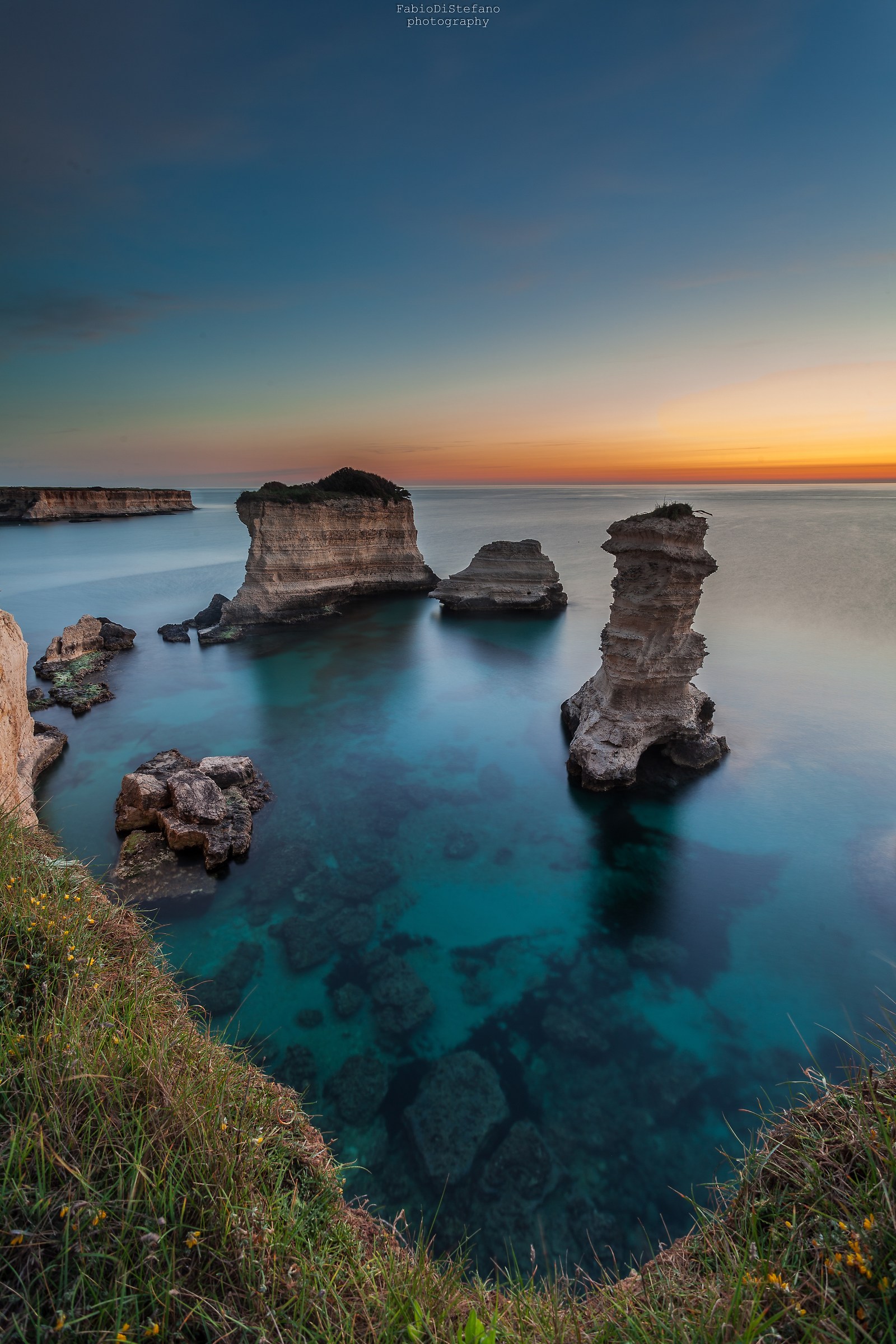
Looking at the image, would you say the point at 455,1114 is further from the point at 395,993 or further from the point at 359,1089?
the point at 395,993

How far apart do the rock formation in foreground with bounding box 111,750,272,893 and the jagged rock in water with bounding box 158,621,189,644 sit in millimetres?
14962

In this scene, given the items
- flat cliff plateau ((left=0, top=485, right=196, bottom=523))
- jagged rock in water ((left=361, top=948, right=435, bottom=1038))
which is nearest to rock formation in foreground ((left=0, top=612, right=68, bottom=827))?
jagged rock in water ((left=361, top=948, right=435, bottom=1038))

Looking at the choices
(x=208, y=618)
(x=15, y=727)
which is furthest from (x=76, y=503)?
(x=15, y=727)

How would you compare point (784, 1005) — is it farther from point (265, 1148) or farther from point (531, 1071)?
point (265, 1148)

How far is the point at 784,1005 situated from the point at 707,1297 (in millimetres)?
6793

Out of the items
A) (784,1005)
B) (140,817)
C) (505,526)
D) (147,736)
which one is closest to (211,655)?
(147,736)

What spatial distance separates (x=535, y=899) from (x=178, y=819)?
7.13 meters

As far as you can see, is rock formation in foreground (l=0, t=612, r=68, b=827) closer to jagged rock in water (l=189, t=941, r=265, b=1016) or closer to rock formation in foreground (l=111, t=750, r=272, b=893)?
rock formation in foreground (l=111, t=750, r=272, b=893)

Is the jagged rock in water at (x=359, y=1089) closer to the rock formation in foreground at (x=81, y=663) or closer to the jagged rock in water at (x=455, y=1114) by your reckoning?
the jagged rock in water at (x=455, y=1114)

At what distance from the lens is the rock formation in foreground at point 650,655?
12.0 m

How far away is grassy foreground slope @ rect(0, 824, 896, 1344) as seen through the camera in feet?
6.63

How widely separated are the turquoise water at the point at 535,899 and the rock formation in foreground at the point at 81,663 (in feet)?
2.75

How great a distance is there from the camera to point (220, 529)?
72.4 metres

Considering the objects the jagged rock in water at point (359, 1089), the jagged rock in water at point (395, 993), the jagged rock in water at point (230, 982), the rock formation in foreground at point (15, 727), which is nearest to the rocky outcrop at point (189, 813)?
the rock formation in foreground at point (15, 727)
